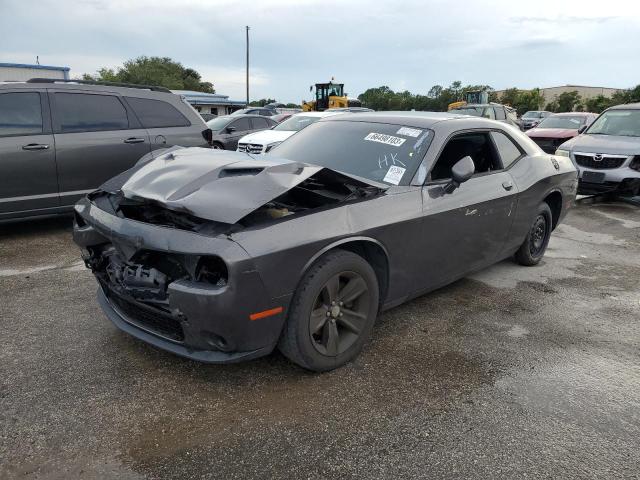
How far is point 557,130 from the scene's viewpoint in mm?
13492

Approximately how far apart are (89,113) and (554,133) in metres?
11.6

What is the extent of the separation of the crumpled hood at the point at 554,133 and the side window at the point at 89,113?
422 inches

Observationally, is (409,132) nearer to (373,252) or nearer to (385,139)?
(385,139)

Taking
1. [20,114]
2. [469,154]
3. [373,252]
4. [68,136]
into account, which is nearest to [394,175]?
[373,252]

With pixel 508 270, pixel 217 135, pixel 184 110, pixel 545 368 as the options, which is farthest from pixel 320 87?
pixel 545 368

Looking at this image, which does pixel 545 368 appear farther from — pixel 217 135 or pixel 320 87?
pixel 320 87

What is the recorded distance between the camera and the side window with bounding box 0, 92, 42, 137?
5344mm

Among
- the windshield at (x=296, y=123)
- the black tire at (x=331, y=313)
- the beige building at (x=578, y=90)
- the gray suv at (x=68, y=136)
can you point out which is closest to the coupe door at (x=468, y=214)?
the black tire at (x=331, y=313)

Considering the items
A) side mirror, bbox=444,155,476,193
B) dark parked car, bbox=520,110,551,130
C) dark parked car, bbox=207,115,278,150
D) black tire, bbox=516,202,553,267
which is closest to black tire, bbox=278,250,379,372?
side mirror, bbox=444,155,476,193

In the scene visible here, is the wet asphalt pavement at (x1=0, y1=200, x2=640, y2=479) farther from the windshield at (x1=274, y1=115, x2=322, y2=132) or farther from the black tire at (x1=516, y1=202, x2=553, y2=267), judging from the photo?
the windshield at (x1=274, y1=115, x2=322, y2=132)

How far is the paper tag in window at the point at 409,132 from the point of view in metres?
3.74

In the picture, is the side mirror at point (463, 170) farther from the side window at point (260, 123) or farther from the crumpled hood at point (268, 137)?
the side window at point (260, 123)

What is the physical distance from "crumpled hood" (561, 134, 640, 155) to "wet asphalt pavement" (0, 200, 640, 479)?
5.18 m

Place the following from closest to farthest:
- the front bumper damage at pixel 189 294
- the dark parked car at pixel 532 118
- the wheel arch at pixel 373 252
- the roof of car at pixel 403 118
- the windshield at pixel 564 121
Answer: the front bumper damage at pixel 189 294 → the wheel arch at pixel 373 252 → the roof of car at pixel 403 118 → the windshield at pixel 564 121 → the dark parked car at pixel 532 118
